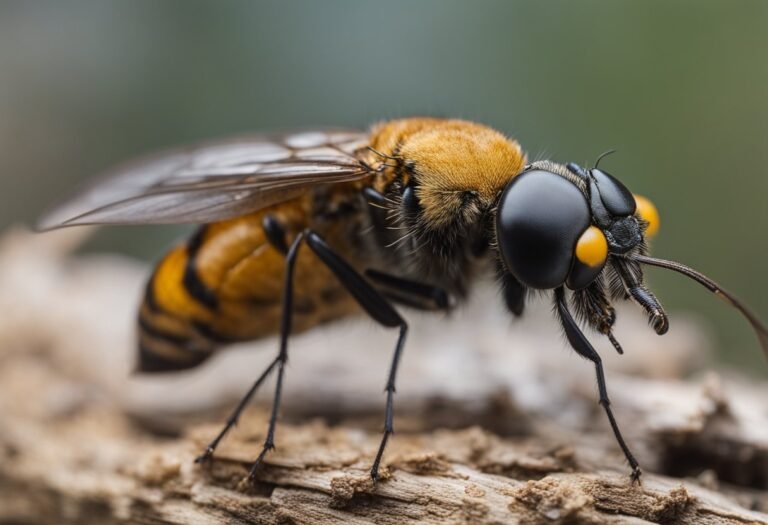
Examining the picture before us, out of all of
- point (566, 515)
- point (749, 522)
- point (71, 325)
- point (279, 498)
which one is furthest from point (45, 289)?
point (749, 522)

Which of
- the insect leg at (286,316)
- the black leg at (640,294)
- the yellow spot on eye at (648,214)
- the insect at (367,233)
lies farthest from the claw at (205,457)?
the yellow spot on eye at (648,214)

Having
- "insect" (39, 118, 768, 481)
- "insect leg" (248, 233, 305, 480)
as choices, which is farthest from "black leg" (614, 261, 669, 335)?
"insect leg" (248, 233, 305, 480)

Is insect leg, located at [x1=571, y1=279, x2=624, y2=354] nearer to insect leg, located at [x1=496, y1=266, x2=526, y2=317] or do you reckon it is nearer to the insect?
the insect

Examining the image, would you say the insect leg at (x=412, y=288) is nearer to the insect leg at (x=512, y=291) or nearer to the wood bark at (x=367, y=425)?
the insect leg at (x=512, y=291)

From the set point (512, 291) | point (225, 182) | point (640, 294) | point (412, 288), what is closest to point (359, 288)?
point (412, 288)

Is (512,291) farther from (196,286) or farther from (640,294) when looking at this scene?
(196,286)
